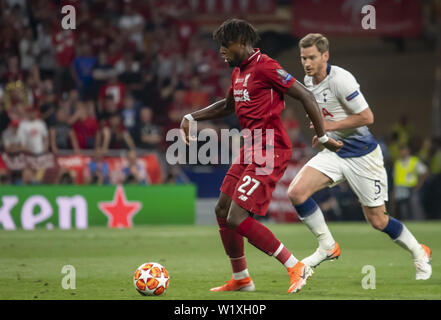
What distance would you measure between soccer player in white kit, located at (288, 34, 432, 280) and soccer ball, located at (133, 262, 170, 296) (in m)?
1.73

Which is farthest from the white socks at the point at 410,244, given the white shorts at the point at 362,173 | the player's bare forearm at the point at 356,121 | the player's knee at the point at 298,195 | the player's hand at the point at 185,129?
the player's hand at the point at 185,129

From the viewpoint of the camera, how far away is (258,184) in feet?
21.4

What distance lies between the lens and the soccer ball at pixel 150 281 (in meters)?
6.55

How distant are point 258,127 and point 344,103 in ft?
4.46

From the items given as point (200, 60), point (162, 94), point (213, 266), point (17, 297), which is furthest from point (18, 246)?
point (200, 60)

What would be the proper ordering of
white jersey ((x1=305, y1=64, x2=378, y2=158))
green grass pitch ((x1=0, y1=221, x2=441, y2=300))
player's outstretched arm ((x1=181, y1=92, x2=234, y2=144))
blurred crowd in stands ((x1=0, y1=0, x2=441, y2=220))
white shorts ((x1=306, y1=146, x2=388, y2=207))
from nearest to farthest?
green grass pitch ((x1=0, y1=221, x2=441, y2=300)) → player's outstretched arm ((x1=181, y1=92, x2=234, y2=144)) → white jersey ((x1=305, y1=64, x2=378, y2=158)) → white shorts ((x1=306, y1=146, x2=388, y2=207)) → blurred crowd in stands ((x1=0, y1=0, x2=441, y2=220))

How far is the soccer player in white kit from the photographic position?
7590mm

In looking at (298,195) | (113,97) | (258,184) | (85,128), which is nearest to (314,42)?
(298,195)

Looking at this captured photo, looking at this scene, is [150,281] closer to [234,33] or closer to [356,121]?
[234,33]

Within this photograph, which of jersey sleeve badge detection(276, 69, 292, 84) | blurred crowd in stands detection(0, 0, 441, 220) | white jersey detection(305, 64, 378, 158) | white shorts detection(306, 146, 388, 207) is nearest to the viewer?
jersey sleeve badge detection(276, 69, 292, 84)

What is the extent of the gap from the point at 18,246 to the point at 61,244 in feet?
2.21

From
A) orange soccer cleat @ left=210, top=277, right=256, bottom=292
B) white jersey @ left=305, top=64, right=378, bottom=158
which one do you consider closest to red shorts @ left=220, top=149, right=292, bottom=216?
orange soccer cleat @ left=210, top=277, right=256, bottom=292

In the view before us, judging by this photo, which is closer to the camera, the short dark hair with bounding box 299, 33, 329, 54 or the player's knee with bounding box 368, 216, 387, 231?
the short dark hair with bounding box 299, 33, 329, 54

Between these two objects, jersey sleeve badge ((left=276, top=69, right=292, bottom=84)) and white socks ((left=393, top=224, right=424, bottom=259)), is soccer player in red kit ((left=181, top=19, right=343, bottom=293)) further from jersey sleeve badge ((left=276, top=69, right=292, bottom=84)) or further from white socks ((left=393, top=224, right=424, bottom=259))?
white socks ((left=393, top=224, right=424, bottom=259))
